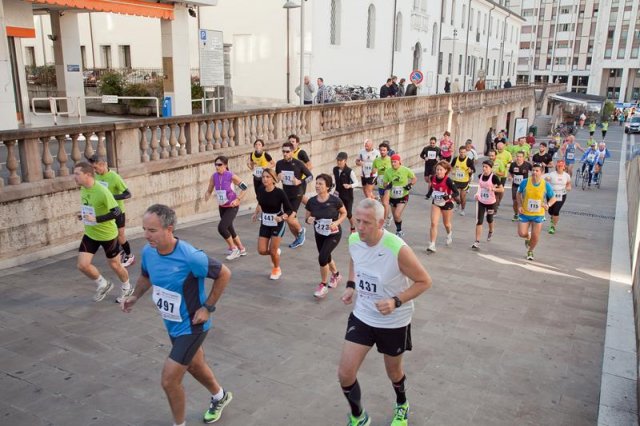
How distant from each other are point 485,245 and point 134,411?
8.66 m

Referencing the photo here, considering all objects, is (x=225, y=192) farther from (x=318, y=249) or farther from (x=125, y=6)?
(x=125, y=6)

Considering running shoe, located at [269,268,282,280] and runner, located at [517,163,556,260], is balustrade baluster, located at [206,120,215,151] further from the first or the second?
runner, located at [517,163,556,260]

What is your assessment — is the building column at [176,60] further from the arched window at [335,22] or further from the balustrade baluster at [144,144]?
the arched window at [335,22]

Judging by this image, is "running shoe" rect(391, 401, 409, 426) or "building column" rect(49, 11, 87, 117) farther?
"building column" rect(49, 11, 87, 117)

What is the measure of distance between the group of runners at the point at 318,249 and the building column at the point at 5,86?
20.6 ft

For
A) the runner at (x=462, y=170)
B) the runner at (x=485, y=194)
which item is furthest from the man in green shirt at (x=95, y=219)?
the runner at (x=462, y=170)

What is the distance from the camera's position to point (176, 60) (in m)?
18.2

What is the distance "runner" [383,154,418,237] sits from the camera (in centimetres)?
1167

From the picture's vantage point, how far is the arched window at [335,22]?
31.1 metres

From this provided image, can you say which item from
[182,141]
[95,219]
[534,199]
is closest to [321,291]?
[95,219]

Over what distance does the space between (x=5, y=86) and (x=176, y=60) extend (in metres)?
5.98

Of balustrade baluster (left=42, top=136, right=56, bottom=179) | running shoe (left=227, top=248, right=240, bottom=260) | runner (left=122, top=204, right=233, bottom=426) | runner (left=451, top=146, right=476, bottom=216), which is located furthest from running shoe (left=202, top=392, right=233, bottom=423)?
runner (left=451, top=146, right=476, bottom=216)

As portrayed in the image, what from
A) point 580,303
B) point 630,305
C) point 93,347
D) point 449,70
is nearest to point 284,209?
point 93,347

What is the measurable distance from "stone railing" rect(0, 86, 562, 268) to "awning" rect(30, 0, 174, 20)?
369 centimetres
